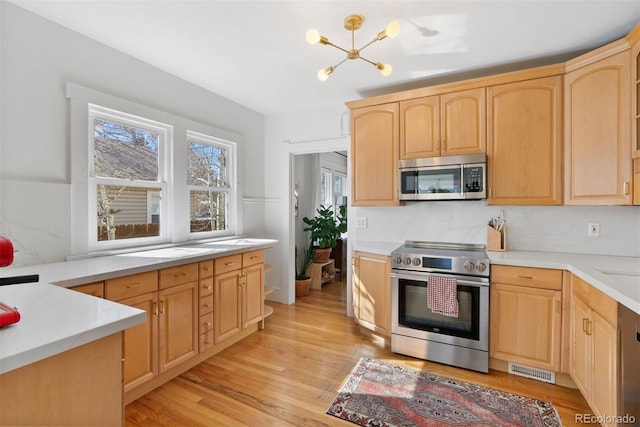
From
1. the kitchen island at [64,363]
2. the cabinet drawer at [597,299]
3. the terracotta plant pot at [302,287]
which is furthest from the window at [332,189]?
the kitchen island at [64,363]

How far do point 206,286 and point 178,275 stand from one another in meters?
0.31

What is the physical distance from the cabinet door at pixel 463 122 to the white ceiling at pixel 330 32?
273 mm

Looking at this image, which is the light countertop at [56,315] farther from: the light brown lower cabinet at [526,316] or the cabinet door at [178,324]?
the light brown lower cabinet at [526,316]

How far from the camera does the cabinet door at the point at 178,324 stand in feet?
7.01

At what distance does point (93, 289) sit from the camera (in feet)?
5.65

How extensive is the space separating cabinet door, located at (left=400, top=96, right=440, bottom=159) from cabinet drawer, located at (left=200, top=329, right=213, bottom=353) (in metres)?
2.41

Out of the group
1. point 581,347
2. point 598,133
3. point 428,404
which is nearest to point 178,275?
point 428,404

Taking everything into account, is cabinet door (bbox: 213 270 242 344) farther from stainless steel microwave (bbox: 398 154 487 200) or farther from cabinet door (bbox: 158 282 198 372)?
stainless steel microwave (bbox: 398 154 487 200)

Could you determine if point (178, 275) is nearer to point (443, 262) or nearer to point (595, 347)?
point (443, 262)

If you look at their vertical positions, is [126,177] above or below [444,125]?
below

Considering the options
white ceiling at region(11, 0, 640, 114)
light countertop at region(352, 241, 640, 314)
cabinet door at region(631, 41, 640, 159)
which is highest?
white ceiling at region(11, 0, 640, 114)

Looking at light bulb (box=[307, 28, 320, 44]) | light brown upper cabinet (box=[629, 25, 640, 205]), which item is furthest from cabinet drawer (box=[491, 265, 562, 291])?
light bulb (box=[307, 28, 320, 44])

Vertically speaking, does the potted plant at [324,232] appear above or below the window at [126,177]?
below

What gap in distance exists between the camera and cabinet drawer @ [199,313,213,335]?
2.45 metres
